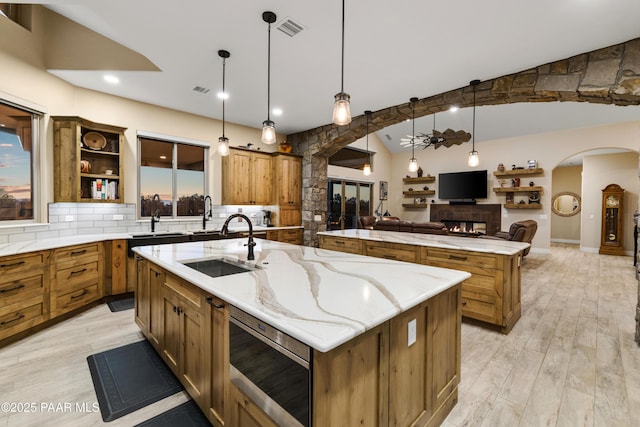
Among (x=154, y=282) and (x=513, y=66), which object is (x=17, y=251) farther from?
(x=513, y=66)

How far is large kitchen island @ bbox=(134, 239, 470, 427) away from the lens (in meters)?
1.02

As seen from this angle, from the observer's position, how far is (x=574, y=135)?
284 inches

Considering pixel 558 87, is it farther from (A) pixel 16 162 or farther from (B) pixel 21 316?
(A) pixel 16 162

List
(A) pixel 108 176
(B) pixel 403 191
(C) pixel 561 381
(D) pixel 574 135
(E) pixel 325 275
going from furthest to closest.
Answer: (B) pixel 403 191, (D) pixel 574 135, (A) pixel 108 176, (C) pixel 561 381, (E) pixel 325 275

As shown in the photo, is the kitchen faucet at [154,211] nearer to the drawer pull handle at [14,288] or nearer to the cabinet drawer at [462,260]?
the drawer pull handle at [14,288]

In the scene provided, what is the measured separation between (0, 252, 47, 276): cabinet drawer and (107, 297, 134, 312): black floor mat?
1.02 meters

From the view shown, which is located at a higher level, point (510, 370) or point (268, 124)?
point (268, 124)

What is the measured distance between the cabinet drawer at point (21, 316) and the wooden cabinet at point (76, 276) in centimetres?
12

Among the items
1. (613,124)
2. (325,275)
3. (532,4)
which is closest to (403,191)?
(613,124)

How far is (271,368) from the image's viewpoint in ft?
3.74

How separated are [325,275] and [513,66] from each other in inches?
132

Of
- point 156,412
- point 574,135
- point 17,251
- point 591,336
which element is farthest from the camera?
point 574,135

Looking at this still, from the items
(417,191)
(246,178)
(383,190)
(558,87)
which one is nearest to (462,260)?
(558,87)

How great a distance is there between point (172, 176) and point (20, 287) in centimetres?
262
